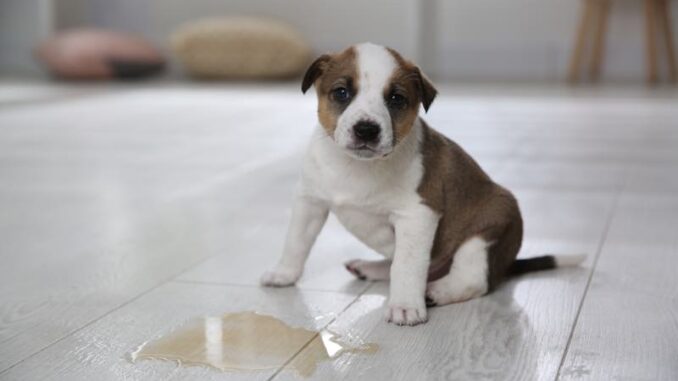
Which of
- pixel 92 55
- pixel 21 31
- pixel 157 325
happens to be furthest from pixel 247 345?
pixel 21 31

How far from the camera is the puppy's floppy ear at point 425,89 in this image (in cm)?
182

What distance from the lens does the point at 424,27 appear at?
8164 millimetres

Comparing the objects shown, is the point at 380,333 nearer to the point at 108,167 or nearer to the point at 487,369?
the point at 487,369

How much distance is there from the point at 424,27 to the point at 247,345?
6.76 metres

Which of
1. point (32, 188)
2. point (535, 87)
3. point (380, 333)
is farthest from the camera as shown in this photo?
point (535, 87)

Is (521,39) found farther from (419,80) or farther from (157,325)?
(157,325)

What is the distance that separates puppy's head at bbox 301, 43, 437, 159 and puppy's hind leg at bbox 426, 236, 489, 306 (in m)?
0.28

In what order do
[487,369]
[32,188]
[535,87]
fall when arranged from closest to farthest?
1. [487,369]
2. [32,188]
3. [535,87]

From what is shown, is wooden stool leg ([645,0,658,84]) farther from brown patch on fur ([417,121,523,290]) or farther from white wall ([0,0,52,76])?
brown patch on fur ([417,121,523,290])

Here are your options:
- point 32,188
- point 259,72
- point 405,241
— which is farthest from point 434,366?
point 259,72

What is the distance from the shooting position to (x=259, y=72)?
26.2 feet

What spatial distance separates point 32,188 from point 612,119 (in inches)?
121

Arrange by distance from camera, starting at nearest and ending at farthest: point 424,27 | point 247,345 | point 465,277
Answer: point 247,345 → point 465,277 → point 424,27

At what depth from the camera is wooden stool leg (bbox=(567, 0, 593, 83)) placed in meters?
7.42
